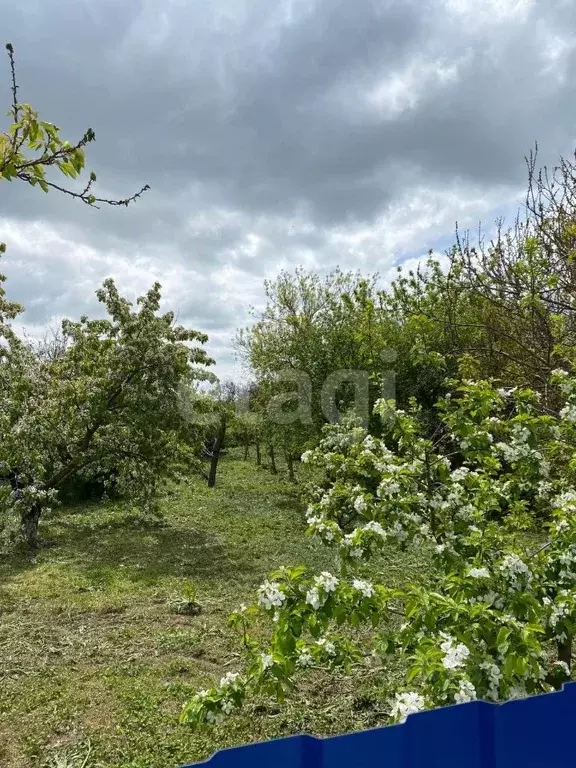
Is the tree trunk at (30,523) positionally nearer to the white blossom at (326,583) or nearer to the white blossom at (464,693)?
the white blossom at (326,583)

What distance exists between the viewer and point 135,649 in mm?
5387

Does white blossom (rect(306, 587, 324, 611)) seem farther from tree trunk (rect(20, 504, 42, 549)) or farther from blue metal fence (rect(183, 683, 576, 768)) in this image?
tree trunk (rect(20, 504, 42, 549))

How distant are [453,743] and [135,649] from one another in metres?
4.95

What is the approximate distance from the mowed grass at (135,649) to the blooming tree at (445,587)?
4.87ft

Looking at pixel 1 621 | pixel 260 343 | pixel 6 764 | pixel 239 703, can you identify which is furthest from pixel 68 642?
pixel 260 343

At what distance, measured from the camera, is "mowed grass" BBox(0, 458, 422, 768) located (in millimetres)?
3797

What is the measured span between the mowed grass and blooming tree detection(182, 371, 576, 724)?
1.48m

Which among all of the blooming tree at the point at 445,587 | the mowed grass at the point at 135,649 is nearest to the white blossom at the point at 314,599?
the blooming tree at the point at 445,587

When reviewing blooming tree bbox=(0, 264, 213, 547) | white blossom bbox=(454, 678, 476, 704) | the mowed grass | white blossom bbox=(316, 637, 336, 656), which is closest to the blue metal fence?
white blossom bbox=(454, 678, 476, 704)

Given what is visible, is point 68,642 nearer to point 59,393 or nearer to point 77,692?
point 77,692

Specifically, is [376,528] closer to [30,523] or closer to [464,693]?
[464,693]

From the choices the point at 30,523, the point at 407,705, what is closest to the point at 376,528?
the point at 407,705

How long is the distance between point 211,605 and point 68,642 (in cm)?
170

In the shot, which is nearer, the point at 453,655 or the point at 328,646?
the point at 453,655
